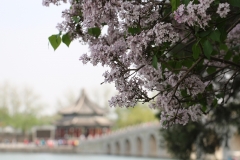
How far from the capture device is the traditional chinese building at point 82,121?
50969mm

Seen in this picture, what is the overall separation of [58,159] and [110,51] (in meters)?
33.0

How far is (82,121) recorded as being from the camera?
167 ft

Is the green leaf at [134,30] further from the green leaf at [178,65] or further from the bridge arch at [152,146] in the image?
the bridge arch at [152,146]

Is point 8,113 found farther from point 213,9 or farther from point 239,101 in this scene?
point 213,9

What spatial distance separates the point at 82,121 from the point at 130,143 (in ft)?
29.4

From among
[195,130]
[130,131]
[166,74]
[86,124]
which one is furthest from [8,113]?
[166,74]

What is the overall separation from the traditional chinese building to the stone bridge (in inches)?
212

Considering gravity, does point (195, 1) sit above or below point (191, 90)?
above

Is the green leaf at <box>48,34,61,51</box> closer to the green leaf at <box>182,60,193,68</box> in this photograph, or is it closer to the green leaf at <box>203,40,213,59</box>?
the green leaf at <box>182,60,193,68</box>

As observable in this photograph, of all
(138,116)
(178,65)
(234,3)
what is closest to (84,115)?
(138,116)

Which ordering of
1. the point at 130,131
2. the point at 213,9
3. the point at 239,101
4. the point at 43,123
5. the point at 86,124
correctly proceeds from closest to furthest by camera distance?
the point at 213,9 → the point at 239,101 → the point at 130,131 → the point at 86,124 → the point at 43,123

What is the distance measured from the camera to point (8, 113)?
195 ft

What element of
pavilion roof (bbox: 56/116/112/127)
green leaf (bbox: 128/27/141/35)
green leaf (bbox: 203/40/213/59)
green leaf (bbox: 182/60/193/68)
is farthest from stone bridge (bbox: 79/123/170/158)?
green leaf (bbox: 203/40/213/59)

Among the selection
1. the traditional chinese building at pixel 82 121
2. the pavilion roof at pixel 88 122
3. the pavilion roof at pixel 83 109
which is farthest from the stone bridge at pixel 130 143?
the pavilion roof at pixel 83 109
